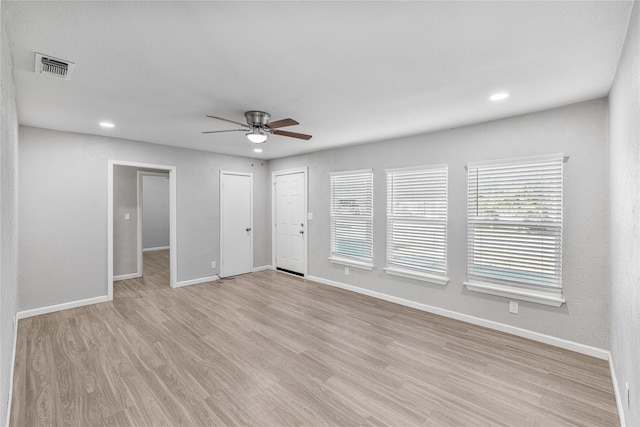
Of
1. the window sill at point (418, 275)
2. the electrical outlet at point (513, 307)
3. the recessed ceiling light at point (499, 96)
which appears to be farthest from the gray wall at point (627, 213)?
the window sill at point (418, 275)

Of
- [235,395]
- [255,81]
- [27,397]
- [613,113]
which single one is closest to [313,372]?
[235,395]

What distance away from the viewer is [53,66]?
2.10 m

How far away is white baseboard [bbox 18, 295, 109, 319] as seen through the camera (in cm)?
371

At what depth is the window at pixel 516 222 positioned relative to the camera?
9.73 ft

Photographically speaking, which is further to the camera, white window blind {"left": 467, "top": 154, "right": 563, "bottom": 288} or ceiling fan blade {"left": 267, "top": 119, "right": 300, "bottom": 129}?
white window blind {"left": 467, "top": 154, "right": 563, "bottom": 288}

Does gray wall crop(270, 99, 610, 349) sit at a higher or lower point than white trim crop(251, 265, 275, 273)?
higher

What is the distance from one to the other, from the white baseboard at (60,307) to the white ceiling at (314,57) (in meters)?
2.51

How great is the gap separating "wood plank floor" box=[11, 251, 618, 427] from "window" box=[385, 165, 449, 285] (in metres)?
0.63

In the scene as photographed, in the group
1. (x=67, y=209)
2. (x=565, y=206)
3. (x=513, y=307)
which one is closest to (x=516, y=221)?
(x=565, y=206)

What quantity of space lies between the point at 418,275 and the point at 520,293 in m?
1.21

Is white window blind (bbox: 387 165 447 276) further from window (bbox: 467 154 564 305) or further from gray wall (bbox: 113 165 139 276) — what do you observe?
gray wall (bbox: 113 165 139 276)

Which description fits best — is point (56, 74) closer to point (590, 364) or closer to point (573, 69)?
point (573, 69)

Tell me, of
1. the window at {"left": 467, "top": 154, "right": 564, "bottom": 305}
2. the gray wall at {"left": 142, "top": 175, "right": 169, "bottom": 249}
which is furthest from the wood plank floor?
the gray wall at {"left": 142, "top": 175, "right": 169, "bottom": 249}

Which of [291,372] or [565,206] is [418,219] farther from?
[291,372]
